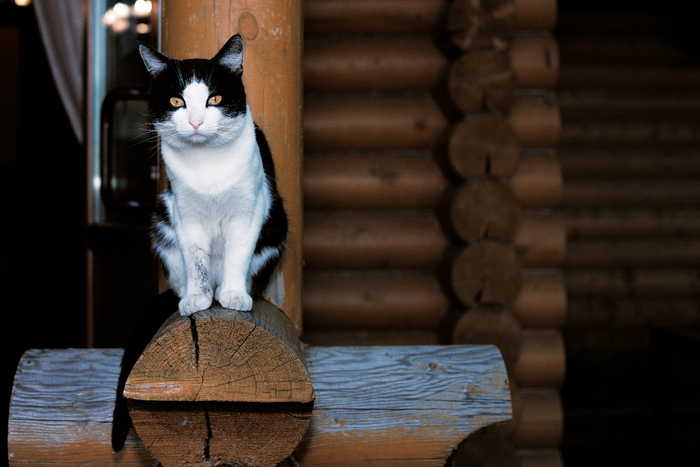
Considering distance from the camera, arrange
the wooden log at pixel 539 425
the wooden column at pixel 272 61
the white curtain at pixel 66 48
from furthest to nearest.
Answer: the white curtain at pixel 66 48, the wooden log at pixel 539 425, the wooden column at pixel 272 61

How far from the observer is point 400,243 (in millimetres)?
1866

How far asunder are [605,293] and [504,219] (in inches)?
73.7

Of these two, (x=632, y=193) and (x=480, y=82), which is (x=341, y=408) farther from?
(x=632, y=193)

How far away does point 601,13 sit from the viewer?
3240 millimetres

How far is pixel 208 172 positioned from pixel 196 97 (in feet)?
0.37

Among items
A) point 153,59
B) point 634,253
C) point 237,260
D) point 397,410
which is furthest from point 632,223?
point 153,59

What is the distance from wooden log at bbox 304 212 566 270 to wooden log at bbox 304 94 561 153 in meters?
0.30

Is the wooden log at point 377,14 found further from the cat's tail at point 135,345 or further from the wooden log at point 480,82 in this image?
the cat's tail at point 135,345

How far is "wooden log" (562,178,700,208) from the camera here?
3176mm

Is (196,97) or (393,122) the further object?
(393,122)

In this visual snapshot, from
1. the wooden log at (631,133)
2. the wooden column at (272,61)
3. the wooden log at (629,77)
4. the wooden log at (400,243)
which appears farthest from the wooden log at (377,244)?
the wooden log at (629,77)

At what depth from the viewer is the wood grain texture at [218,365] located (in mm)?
697

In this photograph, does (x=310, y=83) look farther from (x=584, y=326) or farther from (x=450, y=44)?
(x=584, y=326)

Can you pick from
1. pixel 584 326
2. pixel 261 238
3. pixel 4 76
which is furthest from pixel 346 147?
pixel 4 76
